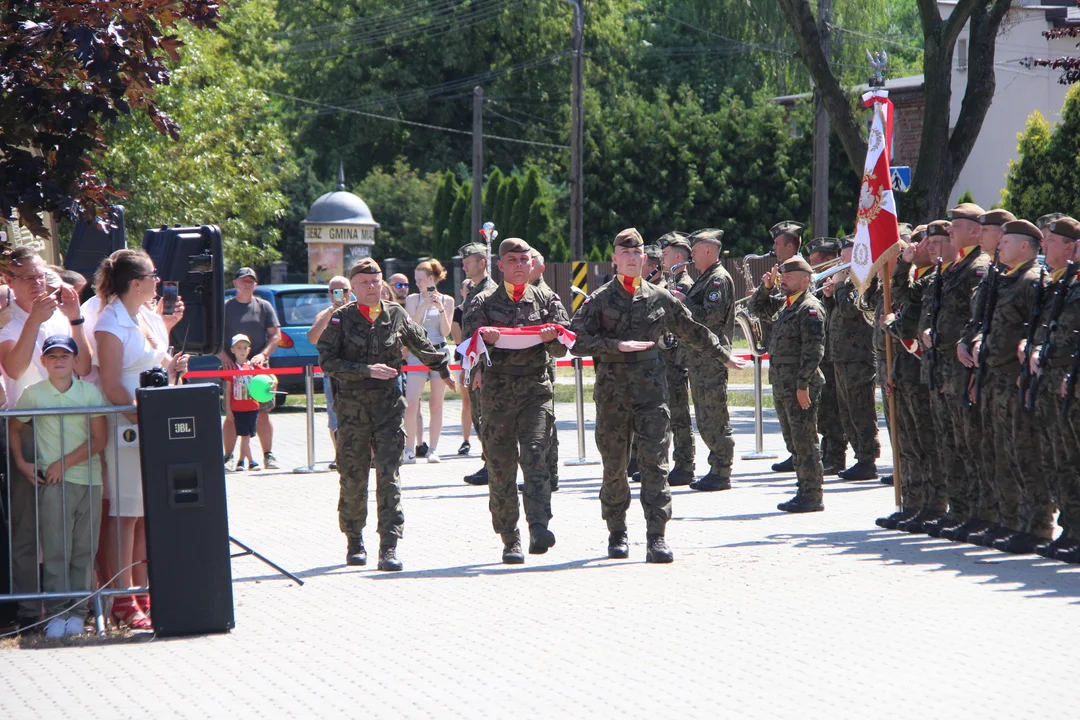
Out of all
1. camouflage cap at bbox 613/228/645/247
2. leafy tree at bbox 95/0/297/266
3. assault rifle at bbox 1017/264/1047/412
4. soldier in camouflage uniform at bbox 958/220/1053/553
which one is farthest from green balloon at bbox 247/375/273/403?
leafy tree at bbox 95/0/297/266

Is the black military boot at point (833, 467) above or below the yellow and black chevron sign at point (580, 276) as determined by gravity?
below

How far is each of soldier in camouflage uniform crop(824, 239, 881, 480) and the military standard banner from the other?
6.21ft

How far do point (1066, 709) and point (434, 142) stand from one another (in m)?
58.7

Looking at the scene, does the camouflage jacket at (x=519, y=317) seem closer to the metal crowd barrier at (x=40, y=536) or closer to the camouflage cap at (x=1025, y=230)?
the metal crowd barrier at (x=40, y=536)

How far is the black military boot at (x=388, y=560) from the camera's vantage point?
9.41m

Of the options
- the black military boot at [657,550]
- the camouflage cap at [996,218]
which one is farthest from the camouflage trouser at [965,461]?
the black military boot at [657,550]

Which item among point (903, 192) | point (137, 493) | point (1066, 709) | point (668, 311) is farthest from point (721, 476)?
point (903, 192)

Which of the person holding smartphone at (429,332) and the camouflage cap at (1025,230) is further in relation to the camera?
the person holding smartphone at (429,332)

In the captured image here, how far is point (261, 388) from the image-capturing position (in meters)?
14.8

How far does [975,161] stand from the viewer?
44.2m

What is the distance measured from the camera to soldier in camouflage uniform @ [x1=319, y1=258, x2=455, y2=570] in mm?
9469

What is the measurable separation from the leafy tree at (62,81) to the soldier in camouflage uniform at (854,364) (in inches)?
302

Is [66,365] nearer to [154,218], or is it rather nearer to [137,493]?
[137,493]

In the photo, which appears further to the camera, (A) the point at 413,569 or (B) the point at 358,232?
(B) the point at 358,232
